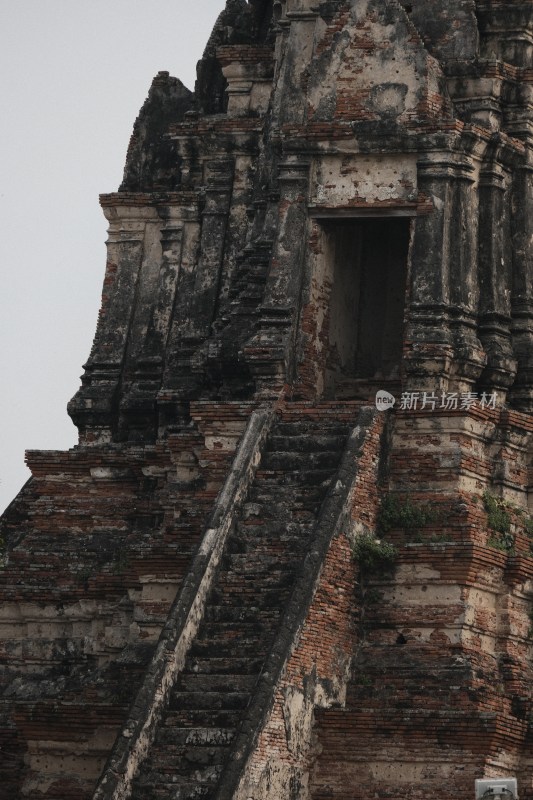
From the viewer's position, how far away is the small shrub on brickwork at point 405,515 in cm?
2481

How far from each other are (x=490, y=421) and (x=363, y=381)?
270 centimetres

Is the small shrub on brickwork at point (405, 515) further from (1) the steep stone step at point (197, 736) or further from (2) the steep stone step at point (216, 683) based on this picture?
(1) the steep stone step at point (197, 736)

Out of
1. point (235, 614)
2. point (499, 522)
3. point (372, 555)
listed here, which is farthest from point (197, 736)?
point (499, 522)

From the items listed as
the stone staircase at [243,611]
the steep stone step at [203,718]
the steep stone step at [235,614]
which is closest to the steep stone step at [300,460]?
the stone staircase at [243,611]

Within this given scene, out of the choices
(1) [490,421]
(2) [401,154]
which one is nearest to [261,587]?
(1) [490,421]

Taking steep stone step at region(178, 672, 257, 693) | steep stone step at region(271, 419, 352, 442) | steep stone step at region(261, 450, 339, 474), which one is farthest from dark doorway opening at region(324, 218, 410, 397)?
steep stone step at region(178, 672, 257, 693)

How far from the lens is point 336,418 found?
2581cm

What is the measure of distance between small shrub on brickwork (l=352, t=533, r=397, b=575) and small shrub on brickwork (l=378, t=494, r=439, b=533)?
48 centimetres

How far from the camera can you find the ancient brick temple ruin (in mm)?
23094

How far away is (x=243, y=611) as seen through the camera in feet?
78.0

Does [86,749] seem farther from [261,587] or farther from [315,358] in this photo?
[315,358]

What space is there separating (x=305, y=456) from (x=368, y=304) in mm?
3812

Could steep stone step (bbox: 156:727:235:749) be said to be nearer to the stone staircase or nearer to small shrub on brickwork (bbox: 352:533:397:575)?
the stone staircase

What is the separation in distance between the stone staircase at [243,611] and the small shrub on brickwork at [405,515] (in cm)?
61
